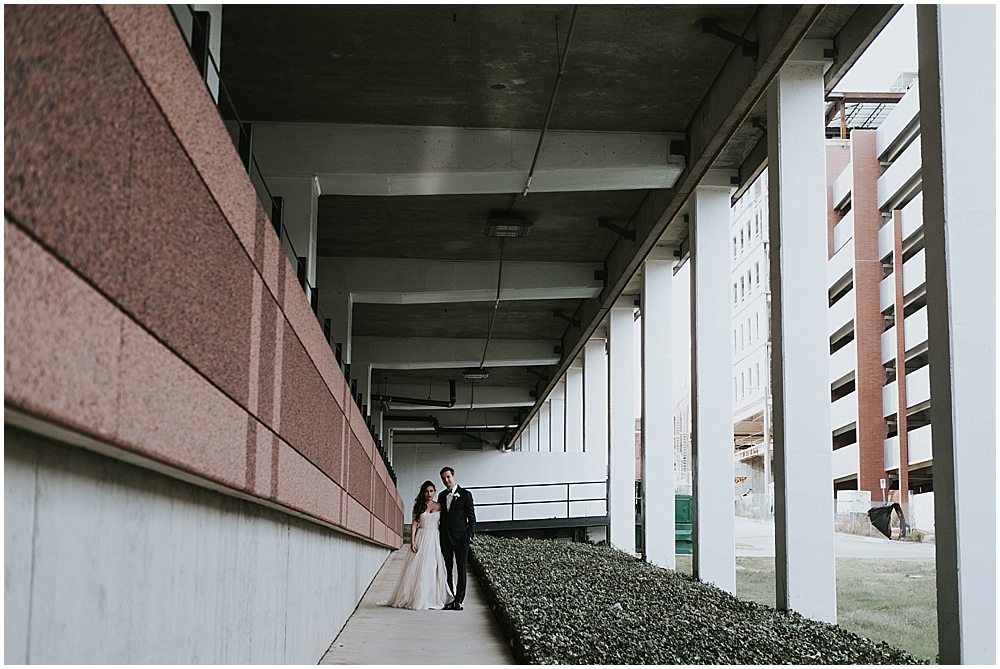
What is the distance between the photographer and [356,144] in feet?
37.9

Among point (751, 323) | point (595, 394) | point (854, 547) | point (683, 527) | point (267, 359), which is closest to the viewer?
point (267, 359)

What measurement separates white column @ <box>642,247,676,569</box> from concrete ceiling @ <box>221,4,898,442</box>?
0.72 meters

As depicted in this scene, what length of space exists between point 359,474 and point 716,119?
559cm

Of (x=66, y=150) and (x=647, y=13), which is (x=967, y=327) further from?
(x=66, y=150)

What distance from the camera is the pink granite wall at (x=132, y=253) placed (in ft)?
7.23

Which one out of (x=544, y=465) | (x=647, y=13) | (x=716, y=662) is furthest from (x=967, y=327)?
(x=544, y=465)

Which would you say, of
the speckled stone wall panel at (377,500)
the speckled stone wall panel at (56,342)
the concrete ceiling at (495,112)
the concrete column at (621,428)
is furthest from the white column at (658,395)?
the speckled stone wall panel at (56,342)

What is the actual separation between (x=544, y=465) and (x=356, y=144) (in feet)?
92.6

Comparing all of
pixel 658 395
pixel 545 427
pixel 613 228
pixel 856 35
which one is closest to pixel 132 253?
pixel 856 35

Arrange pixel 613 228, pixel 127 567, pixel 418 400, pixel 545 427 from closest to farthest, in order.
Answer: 1. pixel 127 567
2. pixel 613 228
3. pixel 418 400
4. pixel 545 427

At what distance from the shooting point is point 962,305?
5953 millimetres

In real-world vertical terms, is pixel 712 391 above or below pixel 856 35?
below

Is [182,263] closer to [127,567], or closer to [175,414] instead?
[175,414]

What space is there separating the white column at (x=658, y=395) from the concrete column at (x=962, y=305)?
35.3 ft
